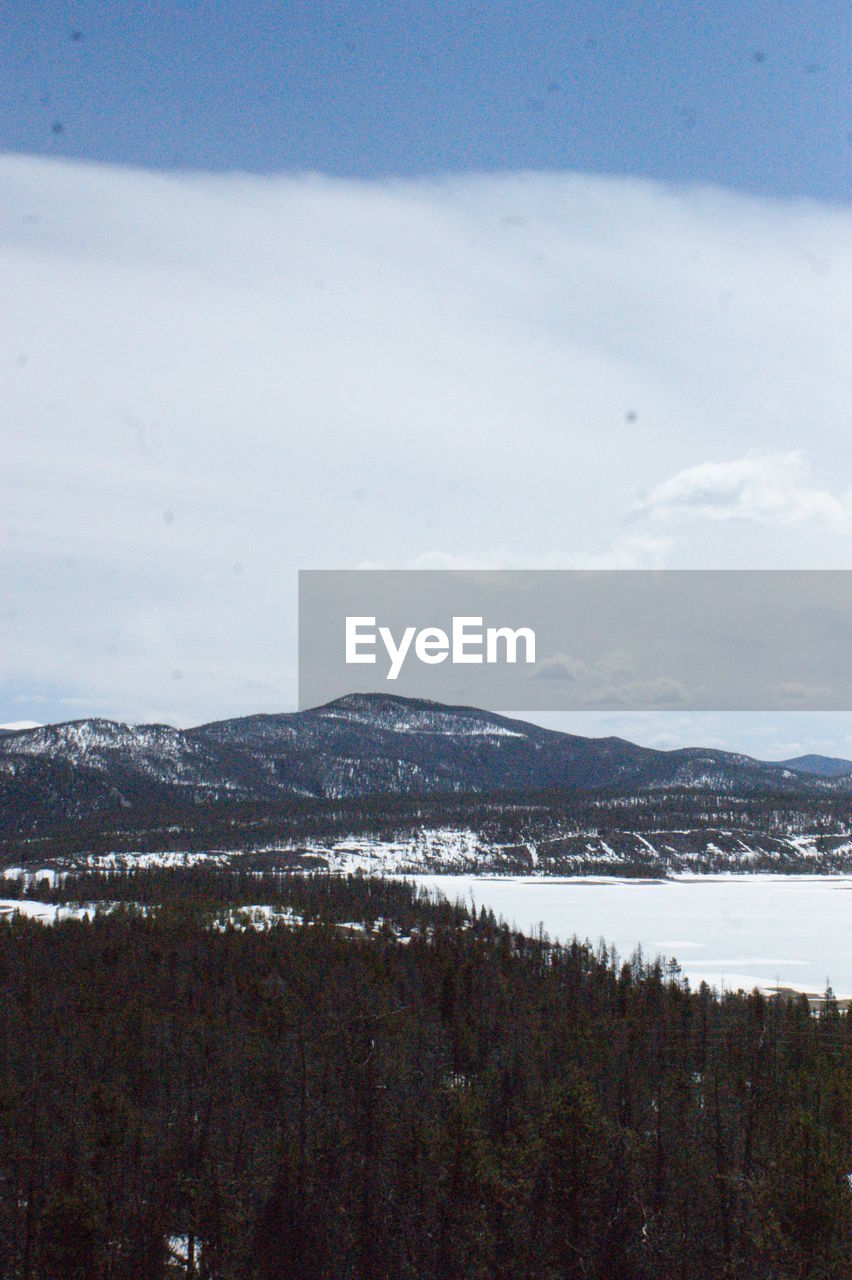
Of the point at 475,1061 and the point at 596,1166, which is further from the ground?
the point at 596,1166

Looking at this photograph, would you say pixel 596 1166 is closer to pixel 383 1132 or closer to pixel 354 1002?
pixel 383 1132

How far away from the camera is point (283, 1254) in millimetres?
56000

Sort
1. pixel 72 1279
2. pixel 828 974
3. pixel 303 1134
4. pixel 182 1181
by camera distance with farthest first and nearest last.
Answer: pixel 828 974
pixel 303 1134
pixel 182 1181
pixel 72 1279

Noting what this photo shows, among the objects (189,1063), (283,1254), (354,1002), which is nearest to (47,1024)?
(189,1063)

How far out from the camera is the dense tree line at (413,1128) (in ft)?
168

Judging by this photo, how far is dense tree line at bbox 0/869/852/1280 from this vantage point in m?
51.2

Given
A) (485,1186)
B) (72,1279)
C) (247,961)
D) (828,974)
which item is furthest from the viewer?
(828,974)

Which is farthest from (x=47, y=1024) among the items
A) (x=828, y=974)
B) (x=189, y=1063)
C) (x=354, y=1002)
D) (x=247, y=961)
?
(x=828, y=974)

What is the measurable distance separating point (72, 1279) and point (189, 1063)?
3490 centimetres

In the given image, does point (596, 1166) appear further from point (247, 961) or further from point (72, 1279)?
point (247, 961)

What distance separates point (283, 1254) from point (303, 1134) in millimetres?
8104

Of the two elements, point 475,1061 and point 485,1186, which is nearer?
point 485,1186

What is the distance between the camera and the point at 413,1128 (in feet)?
209

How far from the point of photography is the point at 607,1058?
287 ft
